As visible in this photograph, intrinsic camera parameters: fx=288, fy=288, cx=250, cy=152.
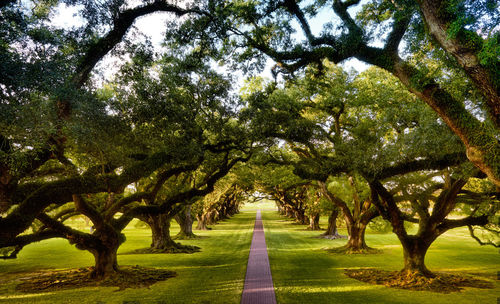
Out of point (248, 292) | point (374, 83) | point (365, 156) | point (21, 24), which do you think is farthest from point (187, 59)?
point (374, 83)

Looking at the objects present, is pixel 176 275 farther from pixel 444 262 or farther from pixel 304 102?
pixel 444 262

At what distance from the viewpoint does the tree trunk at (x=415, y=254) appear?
39.7 feet

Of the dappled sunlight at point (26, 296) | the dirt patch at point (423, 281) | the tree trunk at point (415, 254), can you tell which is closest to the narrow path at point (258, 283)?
the dirt patch at point (423, 281)

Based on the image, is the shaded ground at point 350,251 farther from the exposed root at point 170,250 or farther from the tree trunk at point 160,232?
the tree trunk at point 160,232

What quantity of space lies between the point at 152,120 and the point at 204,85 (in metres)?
2.82

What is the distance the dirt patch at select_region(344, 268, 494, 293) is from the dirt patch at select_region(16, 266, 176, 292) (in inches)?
361

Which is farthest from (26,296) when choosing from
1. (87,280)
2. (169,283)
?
(169,283)

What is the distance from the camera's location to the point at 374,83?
48.2 ft

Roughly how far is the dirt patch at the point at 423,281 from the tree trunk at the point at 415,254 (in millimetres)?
233

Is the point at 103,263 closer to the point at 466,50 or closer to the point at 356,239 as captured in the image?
the point at 466,50

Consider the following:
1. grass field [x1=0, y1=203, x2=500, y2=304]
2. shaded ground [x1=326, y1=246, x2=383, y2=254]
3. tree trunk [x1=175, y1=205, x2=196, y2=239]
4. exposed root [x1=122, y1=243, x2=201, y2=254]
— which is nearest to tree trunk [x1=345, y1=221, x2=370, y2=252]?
shaded ground [x1=326, y1=246, x2=383, y2=254]

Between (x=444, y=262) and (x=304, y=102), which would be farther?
(x=444, y=262)

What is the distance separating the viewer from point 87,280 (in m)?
12.3

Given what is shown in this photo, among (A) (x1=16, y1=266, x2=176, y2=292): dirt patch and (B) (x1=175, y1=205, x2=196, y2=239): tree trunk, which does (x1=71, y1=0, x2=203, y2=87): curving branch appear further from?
(B) (x1=175, y1=205, x2=196, y2=239): tree trunk
